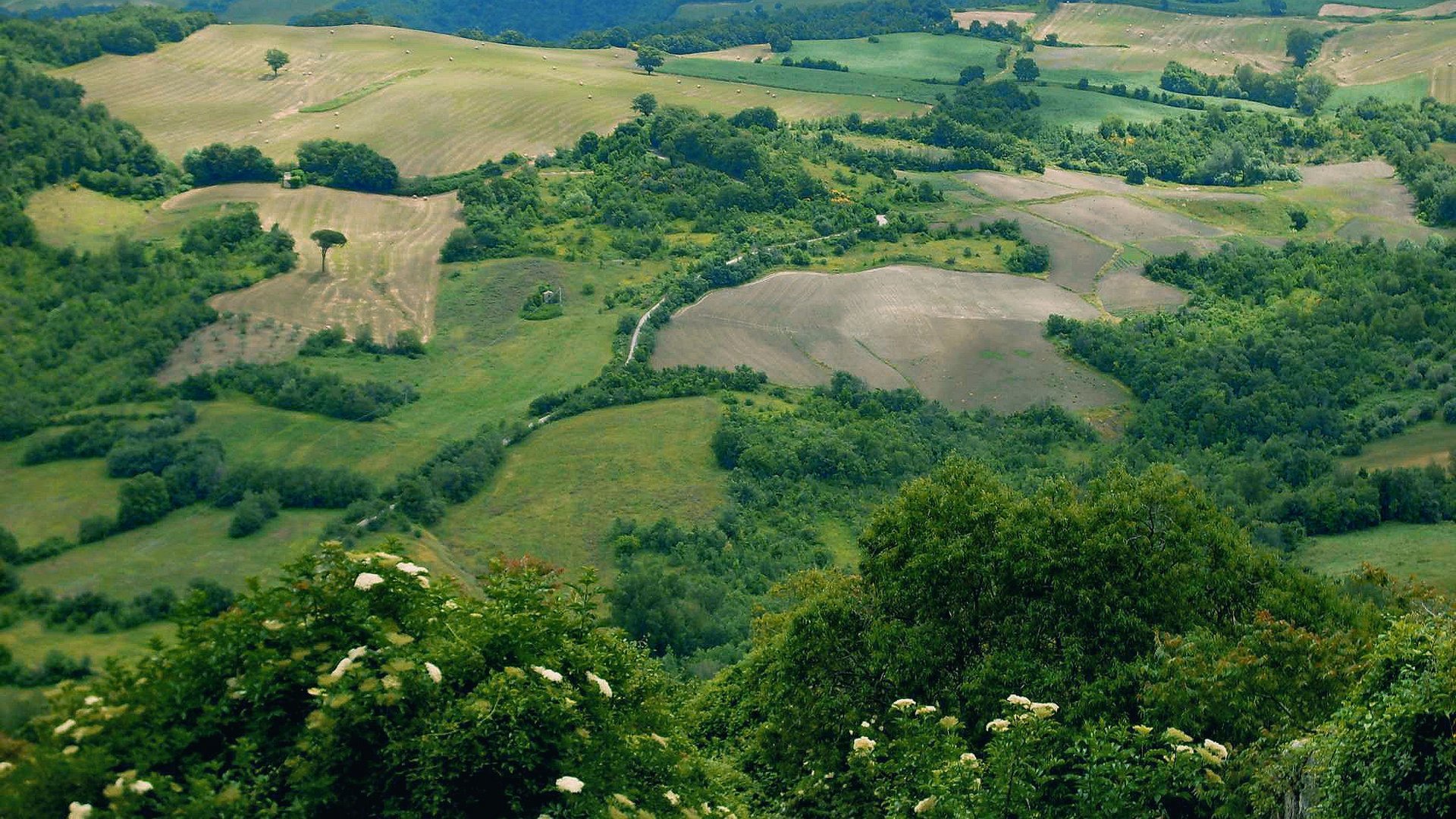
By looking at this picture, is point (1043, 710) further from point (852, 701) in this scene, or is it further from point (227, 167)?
point (227, 167)

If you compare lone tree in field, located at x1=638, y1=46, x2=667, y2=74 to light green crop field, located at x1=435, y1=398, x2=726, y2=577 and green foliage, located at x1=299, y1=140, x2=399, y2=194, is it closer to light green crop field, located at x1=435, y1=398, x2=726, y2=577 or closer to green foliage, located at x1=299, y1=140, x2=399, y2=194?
green foliage, located at x1=299, y1=140, x2=399, y2=194

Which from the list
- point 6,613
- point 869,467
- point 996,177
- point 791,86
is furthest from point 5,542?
point 791,86

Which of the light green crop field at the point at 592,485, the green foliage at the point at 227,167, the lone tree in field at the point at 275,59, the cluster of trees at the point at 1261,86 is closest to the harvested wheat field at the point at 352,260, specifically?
the green foliage at the point at 227,167

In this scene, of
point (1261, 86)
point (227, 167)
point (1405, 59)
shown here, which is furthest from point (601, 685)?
point (1405, 59)

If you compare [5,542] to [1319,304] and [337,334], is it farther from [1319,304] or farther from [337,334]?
[1319,304]

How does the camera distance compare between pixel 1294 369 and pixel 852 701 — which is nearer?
pixel 852 701

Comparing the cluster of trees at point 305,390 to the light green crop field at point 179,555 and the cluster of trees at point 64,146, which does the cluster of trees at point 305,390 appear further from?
the cluster of trees at point 64,146

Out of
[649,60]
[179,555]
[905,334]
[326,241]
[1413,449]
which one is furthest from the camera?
[649,60]
